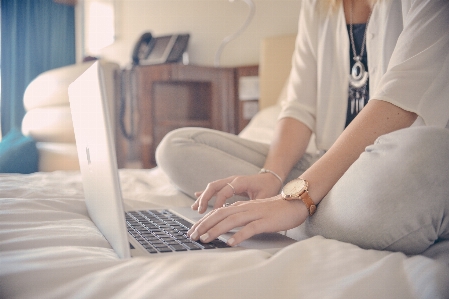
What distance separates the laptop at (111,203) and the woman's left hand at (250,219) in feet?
0.05

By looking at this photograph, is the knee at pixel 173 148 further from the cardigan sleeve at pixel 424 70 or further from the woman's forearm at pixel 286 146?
the cardigan sleeve at pixel 424 70

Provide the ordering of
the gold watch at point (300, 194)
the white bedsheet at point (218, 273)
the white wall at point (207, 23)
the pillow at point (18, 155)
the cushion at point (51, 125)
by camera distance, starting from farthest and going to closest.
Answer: the white wall at point (207, 23)
the cushion at point (51, 125)
the pillow at point (18, 155)
the gold watch at point (300, 194)
the white bedsheet at point (218, 273)

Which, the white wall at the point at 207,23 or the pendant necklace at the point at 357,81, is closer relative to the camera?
the pendant necklace at the point at 357,81

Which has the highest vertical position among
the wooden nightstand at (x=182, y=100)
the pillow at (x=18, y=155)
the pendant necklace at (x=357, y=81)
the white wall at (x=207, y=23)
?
the white wall at (x=207, y=23)

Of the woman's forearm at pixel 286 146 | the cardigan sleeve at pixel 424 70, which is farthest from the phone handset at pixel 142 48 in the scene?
the cardigan sleeve at pixel 424 70

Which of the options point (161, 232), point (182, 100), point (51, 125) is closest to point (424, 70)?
point (161, 232)

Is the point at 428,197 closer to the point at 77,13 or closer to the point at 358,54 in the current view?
the point at 358,54

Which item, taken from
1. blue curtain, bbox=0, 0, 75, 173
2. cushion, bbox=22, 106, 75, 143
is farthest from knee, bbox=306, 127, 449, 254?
blue curtain, bbox=0, 0, 75, 173

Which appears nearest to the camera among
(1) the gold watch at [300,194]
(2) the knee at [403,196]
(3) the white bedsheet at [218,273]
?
(3) the white bedsheet at [218,273]

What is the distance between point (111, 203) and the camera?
0.54m

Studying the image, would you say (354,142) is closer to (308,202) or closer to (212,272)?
(308,202)

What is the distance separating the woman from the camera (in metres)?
0.59

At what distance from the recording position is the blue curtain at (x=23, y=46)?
3.47 m

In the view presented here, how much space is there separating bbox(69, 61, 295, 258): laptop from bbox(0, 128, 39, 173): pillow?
4.51 ft
